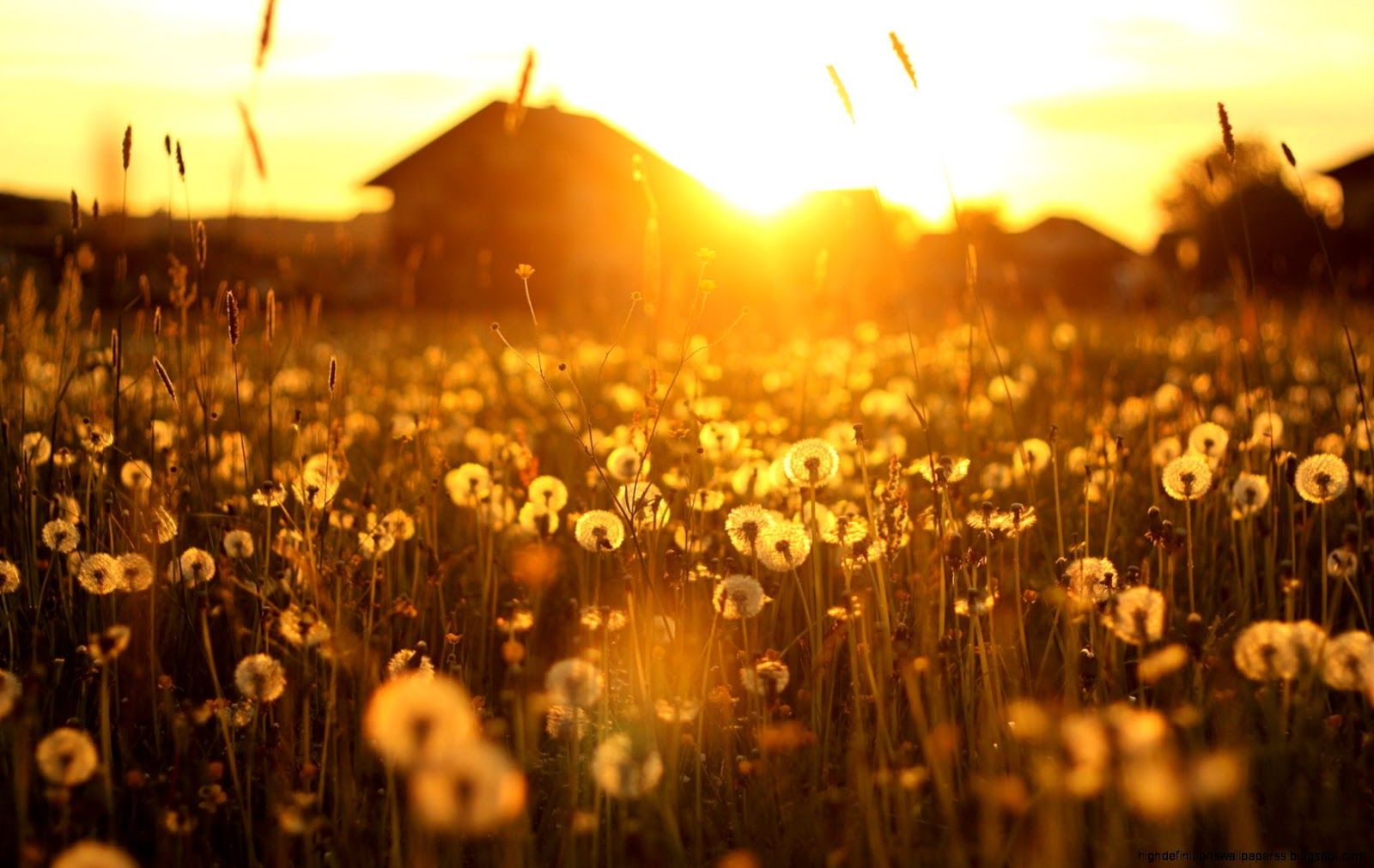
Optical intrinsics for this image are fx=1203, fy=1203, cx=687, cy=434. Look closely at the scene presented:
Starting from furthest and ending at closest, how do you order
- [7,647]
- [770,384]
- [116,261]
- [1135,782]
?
[770,384], [116,261], [7,647], [1135,782]

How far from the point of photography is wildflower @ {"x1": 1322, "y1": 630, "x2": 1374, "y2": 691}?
5.17 ft

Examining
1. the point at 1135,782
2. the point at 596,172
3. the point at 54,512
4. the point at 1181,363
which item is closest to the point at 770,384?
the point at 1181,363

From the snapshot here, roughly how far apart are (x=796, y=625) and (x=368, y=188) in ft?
88.9

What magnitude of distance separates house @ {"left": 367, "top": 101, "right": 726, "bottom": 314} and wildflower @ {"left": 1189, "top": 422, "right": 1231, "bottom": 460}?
72.1ft

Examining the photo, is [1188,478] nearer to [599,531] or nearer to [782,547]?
[782,547]

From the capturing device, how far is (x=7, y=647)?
2.25m

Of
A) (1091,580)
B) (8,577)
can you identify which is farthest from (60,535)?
(1091,580)

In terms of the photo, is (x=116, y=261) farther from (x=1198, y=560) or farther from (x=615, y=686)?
(x=1198, y=560)

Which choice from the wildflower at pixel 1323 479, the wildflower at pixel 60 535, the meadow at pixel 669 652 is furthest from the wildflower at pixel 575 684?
the wildflower at pixel 1323 479

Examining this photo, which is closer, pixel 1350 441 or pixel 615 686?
pixel 615 686

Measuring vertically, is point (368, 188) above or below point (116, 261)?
above

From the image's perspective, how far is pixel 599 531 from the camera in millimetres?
2359

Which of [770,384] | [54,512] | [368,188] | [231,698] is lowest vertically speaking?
[231,698]

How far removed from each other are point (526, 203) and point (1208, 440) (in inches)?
985
